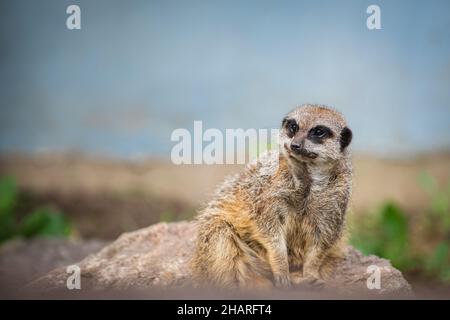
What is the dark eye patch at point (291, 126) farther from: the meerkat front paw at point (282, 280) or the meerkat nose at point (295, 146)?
the meerkat front paw at point (282, 280)

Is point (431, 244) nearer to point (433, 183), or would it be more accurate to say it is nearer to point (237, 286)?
point (433, 183)

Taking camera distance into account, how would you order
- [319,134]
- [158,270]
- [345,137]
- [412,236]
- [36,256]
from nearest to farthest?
[319,134] → [345,137] → [158,270] → [36,256] → [412,236]

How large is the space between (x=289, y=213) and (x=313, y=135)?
515 millimetres

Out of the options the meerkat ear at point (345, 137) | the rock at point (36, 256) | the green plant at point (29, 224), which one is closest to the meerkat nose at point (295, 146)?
the meerkat ear at point (345, 137)

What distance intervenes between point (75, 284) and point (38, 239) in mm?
3163

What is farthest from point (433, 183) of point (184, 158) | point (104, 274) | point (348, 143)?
point (104, 274)

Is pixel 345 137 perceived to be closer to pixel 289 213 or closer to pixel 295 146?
pixel 295 146

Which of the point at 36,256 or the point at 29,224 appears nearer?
the point at 36,256

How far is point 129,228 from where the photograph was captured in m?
8.45

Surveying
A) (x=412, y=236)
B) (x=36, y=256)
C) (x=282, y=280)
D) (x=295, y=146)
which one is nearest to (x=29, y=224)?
(x=36, y=256)

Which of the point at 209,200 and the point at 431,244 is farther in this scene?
the point at 431,244

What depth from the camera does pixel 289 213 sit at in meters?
4.02

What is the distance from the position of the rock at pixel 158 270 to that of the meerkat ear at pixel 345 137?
89cm

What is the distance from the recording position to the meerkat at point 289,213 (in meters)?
3.98
